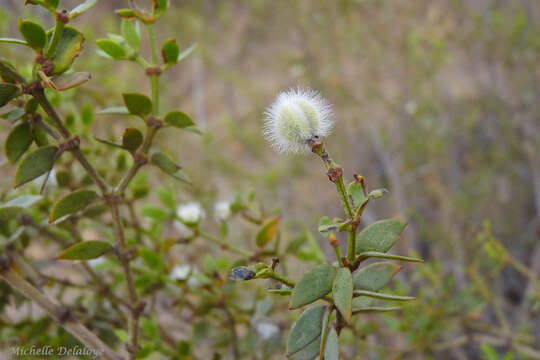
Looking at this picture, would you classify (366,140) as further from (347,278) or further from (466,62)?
(347,278)

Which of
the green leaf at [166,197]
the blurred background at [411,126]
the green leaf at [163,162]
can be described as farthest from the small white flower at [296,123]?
the blurred background at [411,126]

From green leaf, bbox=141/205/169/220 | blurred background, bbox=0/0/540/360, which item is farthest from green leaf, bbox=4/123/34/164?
blurred background, bbox=0/0/540/360

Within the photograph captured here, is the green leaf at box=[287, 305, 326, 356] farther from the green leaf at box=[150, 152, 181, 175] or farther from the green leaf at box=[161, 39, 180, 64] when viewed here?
the green leaf at box=[161, 39, 180, 64]

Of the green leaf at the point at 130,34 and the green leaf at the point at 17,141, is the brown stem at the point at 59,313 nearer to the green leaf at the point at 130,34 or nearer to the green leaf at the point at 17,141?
the green leaf at the point at 17,141

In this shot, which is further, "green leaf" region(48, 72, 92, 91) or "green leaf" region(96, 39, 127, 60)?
"green leaf" region(96, 39, 127, 60)

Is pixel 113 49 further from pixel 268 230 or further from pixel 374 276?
pixel 374 276

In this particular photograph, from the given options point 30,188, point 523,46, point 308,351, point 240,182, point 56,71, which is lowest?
point 308,351

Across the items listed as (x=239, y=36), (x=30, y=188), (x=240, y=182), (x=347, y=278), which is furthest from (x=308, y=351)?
(x=239, y=36)
